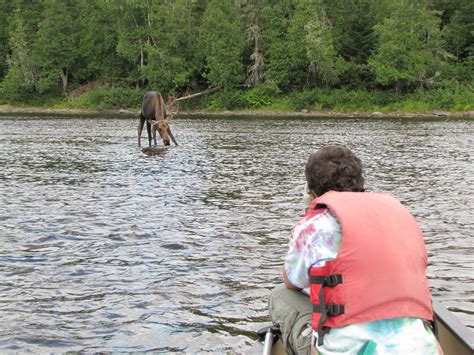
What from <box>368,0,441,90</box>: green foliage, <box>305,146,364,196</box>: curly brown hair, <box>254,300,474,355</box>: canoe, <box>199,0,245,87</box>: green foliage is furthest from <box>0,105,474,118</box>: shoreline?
<box>305,146,364,196</box>: curly brown hair

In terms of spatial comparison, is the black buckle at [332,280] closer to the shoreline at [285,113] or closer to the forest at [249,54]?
the shoreline at [285,113]

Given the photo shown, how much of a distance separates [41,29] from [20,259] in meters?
68.6

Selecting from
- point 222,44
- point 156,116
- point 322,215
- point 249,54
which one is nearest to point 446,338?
point 322,215

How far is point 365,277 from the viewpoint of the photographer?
3252 mm

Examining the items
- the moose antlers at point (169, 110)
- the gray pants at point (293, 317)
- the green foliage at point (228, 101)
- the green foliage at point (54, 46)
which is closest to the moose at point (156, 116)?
the moose antlers at point (169, 110)

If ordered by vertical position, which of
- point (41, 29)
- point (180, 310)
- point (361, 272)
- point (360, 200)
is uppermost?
point (41, 29)

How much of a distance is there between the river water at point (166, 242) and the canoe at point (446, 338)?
959 mm

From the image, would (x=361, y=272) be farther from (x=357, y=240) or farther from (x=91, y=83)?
(x=91, y=83)

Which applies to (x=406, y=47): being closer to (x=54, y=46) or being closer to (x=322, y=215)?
(x=54, y=46)

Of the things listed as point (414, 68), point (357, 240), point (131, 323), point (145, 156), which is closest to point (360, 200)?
point (357, 240)

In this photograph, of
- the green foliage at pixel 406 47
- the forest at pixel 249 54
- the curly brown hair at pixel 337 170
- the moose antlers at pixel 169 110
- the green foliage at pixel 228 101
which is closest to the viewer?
the curly brown hair at pixel 337 170

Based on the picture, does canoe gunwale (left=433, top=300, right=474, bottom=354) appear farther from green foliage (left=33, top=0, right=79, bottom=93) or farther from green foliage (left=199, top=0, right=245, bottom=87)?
green foliage (left=33, top=0, right=79, bottom=93)

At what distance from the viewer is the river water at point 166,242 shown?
5.75 metres

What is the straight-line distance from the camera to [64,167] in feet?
57.4
